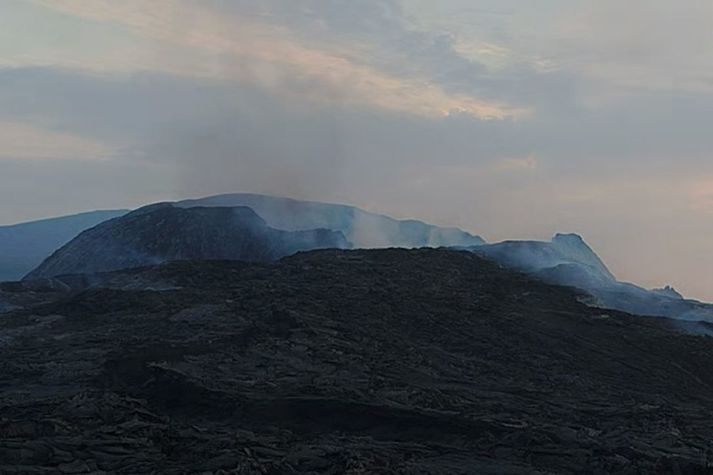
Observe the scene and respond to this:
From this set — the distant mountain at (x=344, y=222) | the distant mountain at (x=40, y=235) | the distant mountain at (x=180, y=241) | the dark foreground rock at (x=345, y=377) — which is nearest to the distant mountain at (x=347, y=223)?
the distant mountain at (x=344, y=222)

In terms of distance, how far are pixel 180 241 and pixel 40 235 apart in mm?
84980

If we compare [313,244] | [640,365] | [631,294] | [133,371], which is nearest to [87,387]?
[133,371]

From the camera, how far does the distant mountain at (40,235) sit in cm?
14312

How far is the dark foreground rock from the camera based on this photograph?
80.6 feet

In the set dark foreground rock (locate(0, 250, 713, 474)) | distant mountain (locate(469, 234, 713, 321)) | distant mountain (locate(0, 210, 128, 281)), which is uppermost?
distant mountain (locate(0, 210, 128, 281))

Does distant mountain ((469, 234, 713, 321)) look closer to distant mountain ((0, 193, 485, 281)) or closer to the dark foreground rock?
the dark foreground rock

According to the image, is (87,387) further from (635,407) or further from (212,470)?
(635,407)

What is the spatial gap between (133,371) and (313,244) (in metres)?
49.0

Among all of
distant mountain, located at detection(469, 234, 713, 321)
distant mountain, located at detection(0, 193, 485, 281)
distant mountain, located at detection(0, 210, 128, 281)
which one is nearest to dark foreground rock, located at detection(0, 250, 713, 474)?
distant mountain, located at detection(469, 234, 713, 321)

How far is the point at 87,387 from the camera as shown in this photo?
32.3 m

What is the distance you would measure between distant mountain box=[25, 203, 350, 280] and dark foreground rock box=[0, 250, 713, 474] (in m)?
24.2

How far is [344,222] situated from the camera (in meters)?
98.4

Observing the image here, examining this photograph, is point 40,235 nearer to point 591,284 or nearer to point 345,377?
point 591,284

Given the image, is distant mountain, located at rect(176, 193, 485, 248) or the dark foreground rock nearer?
the dark foreground rock
